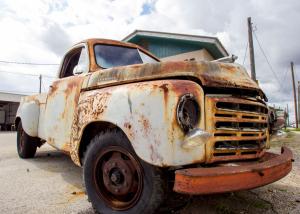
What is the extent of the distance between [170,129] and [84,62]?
2116 millimetres

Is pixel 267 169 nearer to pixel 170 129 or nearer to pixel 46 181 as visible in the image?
pixel 170 129

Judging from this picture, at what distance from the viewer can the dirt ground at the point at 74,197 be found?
3211 mm

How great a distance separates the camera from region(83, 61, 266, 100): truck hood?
271 centimetres

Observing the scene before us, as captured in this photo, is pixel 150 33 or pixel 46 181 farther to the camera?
pixel 150 33

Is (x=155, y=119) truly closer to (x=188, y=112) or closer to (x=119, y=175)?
(x=188, y=112)

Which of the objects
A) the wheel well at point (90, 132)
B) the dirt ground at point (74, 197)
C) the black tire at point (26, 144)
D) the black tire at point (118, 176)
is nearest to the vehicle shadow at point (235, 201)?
the dirt ground at point (74, 197)

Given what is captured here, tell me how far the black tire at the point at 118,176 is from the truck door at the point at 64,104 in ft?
3.16

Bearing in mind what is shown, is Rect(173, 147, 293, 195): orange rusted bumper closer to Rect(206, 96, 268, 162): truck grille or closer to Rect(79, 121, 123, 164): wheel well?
Rect(206, 96, 268, 162): truck grille

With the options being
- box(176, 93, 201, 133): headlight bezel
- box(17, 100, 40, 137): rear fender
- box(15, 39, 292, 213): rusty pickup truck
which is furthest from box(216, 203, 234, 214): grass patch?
box(17, 100, 40, 137): rear fender

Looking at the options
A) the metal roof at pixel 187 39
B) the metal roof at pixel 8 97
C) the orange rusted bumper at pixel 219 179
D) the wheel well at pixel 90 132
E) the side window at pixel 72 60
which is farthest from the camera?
the metal roof at pixel 8 97

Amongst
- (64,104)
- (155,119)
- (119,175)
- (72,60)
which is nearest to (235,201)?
(119,175)

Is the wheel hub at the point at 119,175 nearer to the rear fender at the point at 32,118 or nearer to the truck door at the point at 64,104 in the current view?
the truck door at the point at 64,104

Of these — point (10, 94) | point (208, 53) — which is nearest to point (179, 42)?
point (208, 53)

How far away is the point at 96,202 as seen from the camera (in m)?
2.92
